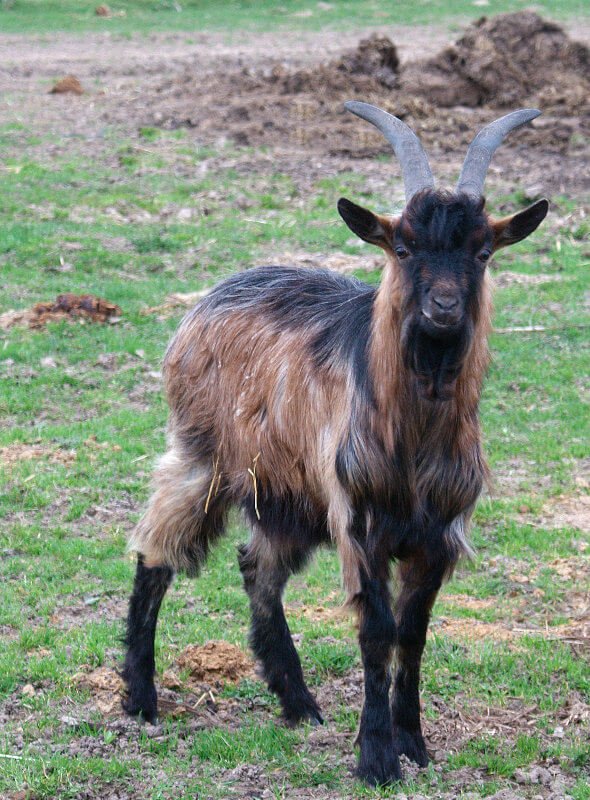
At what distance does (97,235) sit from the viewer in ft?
37.4

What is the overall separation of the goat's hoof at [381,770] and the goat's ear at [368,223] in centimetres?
202

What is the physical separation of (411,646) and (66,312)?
5.85 m

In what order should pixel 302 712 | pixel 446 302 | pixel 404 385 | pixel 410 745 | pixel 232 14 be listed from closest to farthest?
1. pixel 446 302
2. pixel 404 385
3. pixel 410 745
4. pixel 302 712
5. pixel 232 14

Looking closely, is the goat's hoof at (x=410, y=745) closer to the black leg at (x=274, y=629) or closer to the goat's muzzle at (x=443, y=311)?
the black leg at (x=274, y=629)

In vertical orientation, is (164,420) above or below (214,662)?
above

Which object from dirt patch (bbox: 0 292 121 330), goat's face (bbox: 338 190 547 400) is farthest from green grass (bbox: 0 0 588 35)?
goat's face (bbox: 338 190 547 400)

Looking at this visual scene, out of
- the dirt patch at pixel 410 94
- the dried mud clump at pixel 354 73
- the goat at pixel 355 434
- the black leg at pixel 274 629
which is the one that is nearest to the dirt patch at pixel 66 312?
the goat at pixel 355 434

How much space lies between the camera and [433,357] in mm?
3930

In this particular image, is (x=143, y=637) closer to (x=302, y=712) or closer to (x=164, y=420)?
(x=302, y=712)

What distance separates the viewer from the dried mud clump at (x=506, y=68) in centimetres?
1634

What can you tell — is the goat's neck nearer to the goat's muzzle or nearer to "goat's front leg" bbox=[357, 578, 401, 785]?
the goat's muzzle

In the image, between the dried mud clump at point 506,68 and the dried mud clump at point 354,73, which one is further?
the dried mud clump at point 354,73

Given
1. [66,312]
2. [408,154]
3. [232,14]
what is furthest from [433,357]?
[232,14]

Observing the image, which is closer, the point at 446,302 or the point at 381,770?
the point at 446,302
